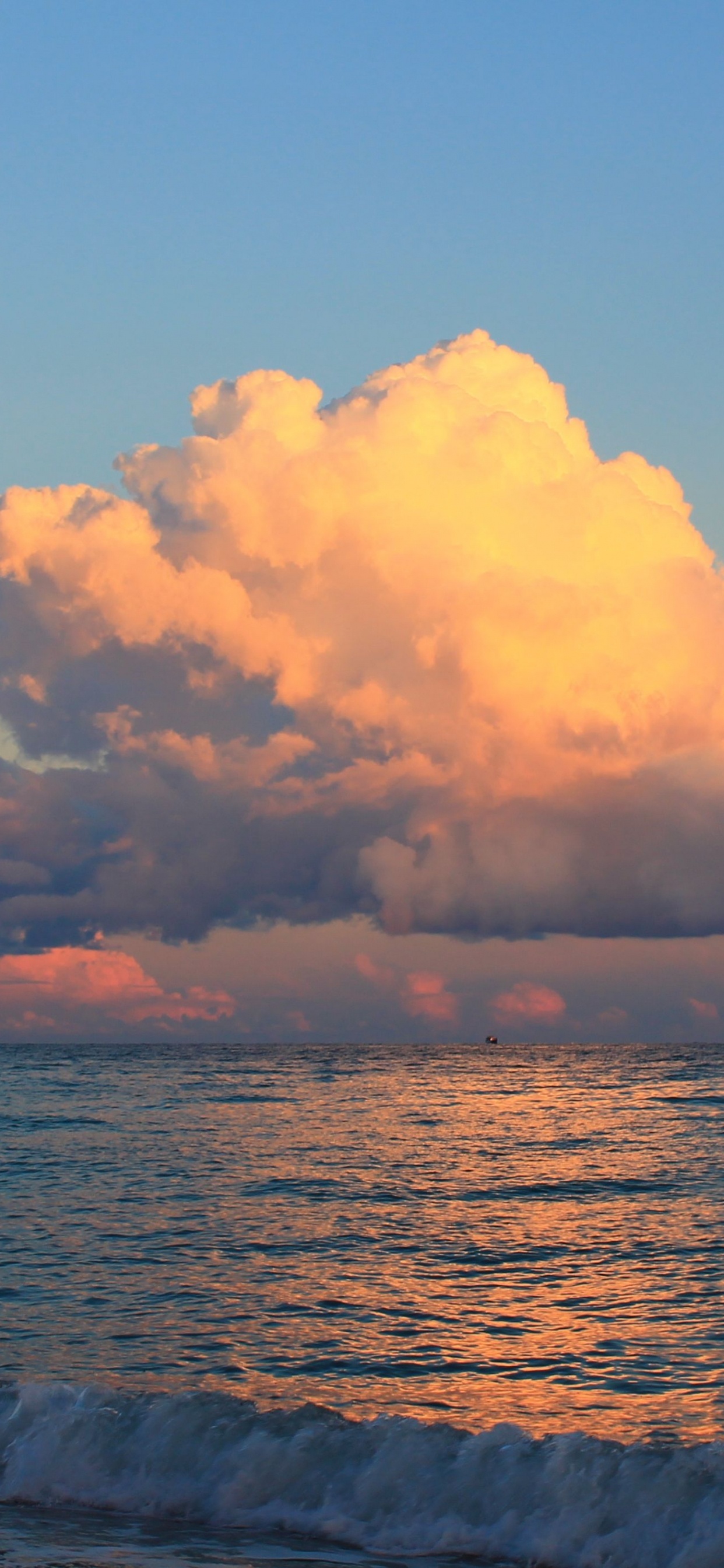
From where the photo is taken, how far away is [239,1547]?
42.6 ft

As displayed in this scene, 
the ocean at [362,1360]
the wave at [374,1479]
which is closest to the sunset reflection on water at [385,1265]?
the ocean at [362,1360]

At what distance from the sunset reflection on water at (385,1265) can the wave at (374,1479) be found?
1.03 m

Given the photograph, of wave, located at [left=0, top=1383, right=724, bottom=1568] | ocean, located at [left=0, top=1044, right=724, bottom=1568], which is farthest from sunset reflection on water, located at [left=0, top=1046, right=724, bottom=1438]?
wave, located at [left=0, top=1383, right=724, bottom=1568]

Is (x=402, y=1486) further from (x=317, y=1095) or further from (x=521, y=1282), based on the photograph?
(x=317, y=1095)

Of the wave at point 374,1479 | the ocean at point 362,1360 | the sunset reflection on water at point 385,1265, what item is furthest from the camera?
the sunset reflection on water at point 385,1265

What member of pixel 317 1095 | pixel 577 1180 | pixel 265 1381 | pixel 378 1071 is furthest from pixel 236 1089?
pixel 265 1381

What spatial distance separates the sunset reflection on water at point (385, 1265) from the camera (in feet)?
58.1

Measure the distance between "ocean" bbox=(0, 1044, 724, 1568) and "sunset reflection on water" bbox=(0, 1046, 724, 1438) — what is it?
3.6 inches

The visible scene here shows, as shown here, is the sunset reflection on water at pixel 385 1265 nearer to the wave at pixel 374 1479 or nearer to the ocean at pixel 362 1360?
the ocean at pixel 362 1360

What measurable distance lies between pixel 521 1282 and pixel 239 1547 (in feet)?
38.7

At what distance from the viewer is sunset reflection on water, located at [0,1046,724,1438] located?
58.1ft

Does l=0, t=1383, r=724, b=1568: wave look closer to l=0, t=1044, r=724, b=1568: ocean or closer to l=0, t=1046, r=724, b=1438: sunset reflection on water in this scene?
l=0, t=1044, r=724, b=1568: ocean

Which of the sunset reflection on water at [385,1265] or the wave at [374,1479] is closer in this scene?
the wave at [374,1479]

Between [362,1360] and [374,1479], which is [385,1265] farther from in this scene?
[374,1479]
